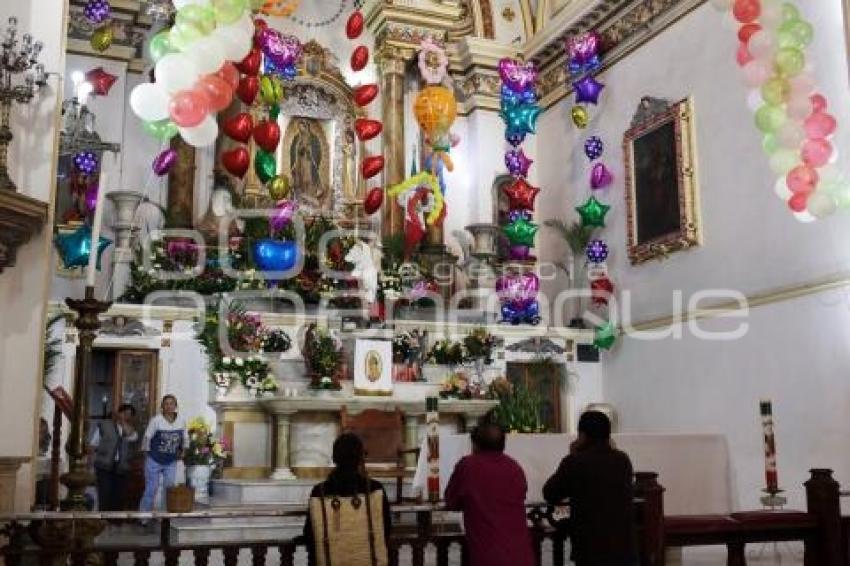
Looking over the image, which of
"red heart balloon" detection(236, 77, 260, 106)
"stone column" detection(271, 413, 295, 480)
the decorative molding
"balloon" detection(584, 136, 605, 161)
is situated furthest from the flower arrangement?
"balloon" detection(584, 136, 605, 161)

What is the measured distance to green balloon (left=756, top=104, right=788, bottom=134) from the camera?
32.3ft

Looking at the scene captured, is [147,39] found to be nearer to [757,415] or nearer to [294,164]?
[294,164]

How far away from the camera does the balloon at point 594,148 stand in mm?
15484

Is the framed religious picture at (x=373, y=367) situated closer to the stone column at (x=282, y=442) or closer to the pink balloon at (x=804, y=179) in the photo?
the stone column at (x=282, y=442)

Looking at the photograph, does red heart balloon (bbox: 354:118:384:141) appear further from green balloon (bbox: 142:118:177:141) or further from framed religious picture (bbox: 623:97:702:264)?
framed religious picture (bbox: 623:97:702:264)

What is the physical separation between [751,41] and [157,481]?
318 inches

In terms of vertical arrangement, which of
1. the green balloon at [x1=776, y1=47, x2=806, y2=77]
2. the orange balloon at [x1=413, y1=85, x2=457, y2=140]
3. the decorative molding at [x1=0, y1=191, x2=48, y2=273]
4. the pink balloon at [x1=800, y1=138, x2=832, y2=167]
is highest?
the orange balloon at [x1=413, y1=85, x2=457, y2=140]

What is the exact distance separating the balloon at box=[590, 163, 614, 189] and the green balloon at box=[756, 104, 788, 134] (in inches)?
211

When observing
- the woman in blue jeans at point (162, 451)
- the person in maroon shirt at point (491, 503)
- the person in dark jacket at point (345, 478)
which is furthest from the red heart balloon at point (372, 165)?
the person in dark jacket at point (345, 478)

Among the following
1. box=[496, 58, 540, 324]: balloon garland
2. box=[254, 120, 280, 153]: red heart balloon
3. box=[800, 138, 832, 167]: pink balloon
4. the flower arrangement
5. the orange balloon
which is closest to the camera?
box=[800, 138, 832, 167]: pink balloon

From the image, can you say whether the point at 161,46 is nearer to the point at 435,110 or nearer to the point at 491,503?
the point at 435,110

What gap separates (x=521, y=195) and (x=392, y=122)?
2911mm

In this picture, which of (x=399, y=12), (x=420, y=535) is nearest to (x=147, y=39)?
(x=399, y=12)

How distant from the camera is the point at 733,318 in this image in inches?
488
